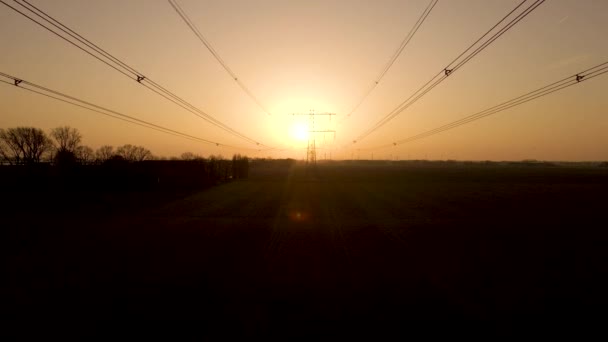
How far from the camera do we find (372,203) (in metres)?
36.4

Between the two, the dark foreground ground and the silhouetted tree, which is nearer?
the dark foreground ground

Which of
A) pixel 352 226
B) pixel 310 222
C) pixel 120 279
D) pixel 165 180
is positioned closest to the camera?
pixel 120 279

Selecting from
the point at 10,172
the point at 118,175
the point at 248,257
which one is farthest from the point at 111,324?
the point at 10,172

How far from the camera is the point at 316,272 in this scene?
43.3ft

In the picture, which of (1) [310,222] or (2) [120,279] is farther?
(1) [310,222]

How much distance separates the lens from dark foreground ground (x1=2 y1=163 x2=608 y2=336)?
9.30 m

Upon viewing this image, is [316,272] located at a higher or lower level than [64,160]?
lower

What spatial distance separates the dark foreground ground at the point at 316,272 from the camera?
9.30m

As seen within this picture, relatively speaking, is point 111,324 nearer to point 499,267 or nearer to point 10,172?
point 499,267

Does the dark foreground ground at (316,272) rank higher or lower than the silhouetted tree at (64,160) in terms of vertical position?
lower

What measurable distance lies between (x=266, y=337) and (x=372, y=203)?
29160 mm

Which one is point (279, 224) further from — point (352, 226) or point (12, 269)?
point (12, 269)

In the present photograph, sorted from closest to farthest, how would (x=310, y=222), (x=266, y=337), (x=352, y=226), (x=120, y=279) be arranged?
(x=266, y=337)
(x=120, y=279)
(x=352, y=226)
(x=310, y=222)

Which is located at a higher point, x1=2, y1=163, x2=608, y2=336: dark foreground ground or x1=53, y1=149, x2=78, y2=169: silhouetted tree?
x1=53, y1=149, x2=78, y2=169: silhouetted tree
